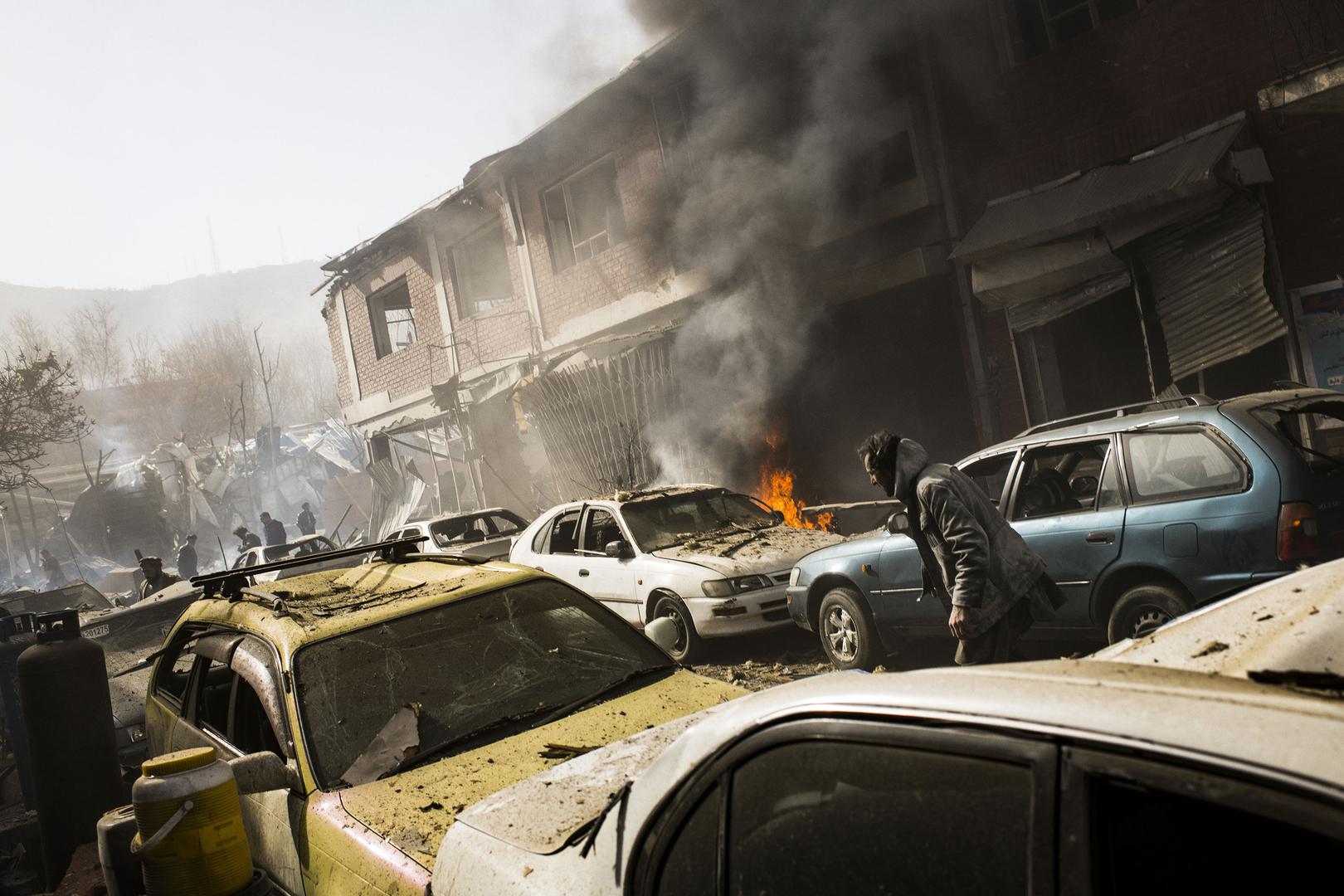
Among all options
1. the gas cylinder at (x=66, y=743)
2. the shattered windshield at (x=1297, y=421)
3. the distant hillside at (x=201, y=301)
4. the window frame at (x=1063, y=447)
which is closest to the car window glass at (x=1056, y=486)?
the window frame at (x=1063, y=447)

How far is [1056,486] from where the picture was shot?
6770 millimetres

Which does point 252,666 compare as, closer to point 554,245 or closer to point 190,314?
point 554,245

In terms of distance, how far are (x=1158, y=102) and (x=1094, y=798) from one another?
11361 mm

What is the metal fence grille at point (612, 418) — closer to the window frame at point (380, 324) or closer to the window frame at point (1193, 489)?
the window frame at point (1193, 489)

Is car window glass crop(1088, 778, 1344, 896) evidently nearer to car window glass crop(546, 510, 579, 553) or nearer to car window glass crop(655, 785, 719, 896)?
car window glass crop(655, 785, 719, 896)

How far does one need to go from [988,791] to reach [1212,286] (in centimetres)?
1005

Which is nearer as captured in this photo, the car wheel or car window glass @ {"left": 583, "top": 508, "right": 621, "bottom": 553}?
the car wheel

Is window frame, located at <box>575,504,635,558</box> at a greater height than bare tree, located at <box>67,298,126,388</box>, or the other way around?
bare tree, located at <box>67,298,126,388</box>

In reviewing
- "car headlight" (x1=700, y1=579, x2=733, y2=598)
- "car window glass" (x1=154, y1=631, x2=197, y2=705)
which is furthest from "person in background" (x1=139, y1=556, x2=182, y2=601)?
"car window glass" (x1=154, y1=631, x2=197, y2=705)

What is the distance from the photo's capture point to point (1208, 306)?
31.8 ft

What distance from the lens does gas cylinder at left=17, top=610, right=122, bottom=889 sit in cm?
579

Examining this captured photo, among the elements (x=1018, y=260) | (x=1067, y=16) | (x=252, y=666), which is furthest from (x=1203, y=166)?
(x=252, y=666)

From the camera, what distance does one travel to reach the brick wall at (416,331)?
23.3 m

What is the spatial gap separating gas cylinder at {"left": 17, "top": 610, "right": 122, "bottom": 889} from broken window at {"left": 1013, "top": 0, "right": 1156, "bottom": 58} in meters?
11.8
